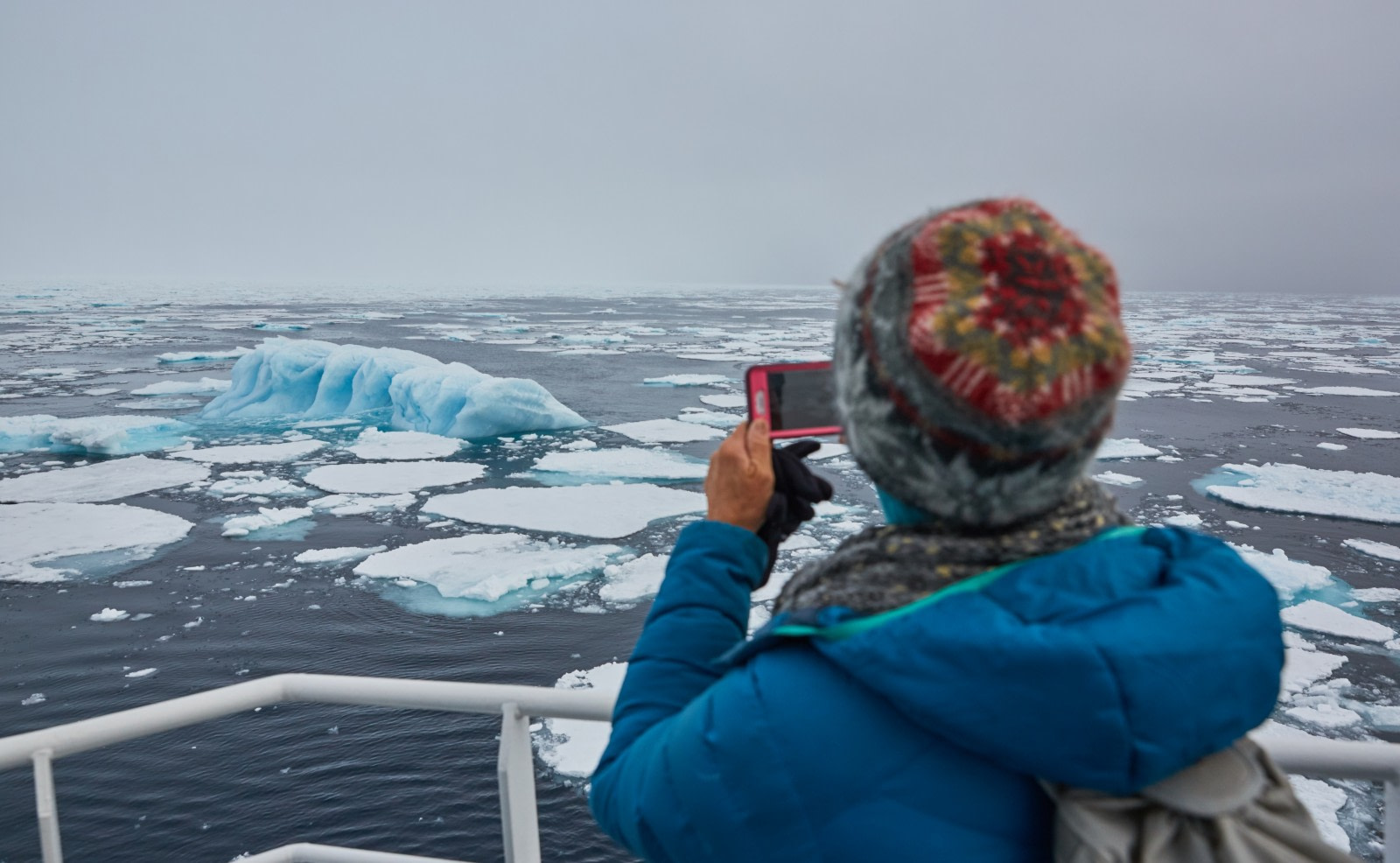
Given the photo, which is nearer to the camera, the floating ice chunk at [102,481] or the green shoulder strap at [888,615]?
the green shoulder strap at [888,615]

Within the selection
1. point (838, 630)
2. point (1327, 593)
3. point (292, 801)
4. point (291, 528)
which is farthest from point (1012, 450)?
point (291, 528)

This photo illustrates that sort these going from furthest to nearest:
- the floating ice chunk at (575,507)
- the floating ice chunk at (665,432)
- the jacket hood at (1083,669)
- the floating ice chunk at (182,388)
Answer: the floating ice chunk at (182,388) → the floating ice chunk at (665,432) → the floating ice chunk at (575,507) → the jacket hood at (1083,669)

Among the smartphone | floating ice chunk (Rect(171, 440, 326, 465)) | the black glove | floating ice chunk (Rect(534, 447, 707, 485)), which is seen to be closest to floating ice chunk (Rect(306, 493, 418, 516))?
floating ice chunk (Rect(534, 447, 707, 485))

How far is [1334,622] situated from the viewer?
5.10m

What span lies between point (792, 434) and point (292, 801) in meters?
3.50

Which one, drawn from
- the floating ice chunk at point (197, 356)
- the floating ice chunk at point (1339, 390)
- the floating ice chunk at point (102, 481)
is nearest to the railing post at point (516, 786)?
the floating ice chunk at point (102, 481)

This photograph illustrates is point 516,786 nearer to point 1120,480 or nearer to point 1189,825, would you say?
point 1189,825

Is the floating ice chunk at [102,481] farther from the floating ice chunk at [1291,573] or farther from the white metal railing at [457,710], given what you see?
the floating ice chunk at [1291,573]

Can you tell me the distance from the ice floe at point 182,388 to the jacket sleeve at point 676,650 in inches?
625

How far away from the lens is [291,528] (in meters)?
7.30

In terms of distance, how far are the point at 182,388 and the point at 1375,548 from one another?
51.6 ft

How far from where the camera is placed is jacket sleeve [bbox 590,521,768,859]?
0.70 meters

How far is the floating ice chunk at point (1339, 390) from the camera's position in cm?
1598

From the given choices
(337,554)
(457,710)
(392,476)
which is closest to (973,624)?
(457,710)
